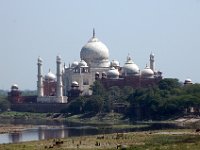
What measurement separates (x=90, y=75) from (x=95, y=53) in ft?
12.6

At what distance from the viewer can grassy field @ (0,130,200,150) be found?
51.7 metres

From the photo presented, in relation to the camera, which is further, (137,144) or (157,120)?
(157,120)

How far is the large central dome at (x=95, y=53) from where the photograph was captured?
133 meters

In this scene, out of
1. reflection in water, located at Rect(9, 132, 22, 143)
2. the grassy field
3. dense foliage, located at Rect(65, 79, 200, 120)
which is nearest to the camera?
the grassy field

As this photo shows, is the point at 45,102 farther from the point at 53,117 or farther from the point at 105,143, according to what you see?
the point at 105,143

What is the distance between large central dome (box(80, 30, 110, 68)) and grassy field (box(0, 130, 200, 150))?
68.8m

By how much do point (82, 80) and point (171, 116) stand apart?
125 ft

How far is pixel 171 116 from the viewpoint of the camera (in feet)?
317

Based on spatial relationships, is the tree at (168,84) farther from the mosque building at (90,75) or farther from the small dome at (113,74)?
the small dome at (113,74)

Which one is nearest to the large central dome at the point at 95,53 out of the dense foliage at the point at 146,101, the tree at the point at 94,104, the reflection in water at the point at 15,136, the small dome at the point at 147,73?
the small dome at the point at 147,73

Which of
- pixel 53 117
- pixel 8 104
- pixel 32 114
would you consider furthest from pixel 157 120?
pixel 8 104

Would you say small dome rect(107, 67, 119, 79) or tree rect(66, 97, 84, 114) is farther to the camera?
small dome rect(107, 67, 119, 79)

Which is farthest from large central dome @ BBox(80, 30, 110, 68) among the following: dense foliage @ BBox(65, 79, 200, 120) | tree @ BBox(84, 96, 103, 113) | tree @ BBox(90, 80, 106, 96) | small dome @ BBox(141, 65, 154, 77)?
tree @ BBox(84, 96, 103, 113)

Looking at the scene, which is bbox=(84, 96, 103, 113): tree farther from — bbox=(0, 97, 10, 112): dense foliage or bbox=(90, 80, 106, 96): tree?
bbox=(0, 97, 10, 112): dense foliage
